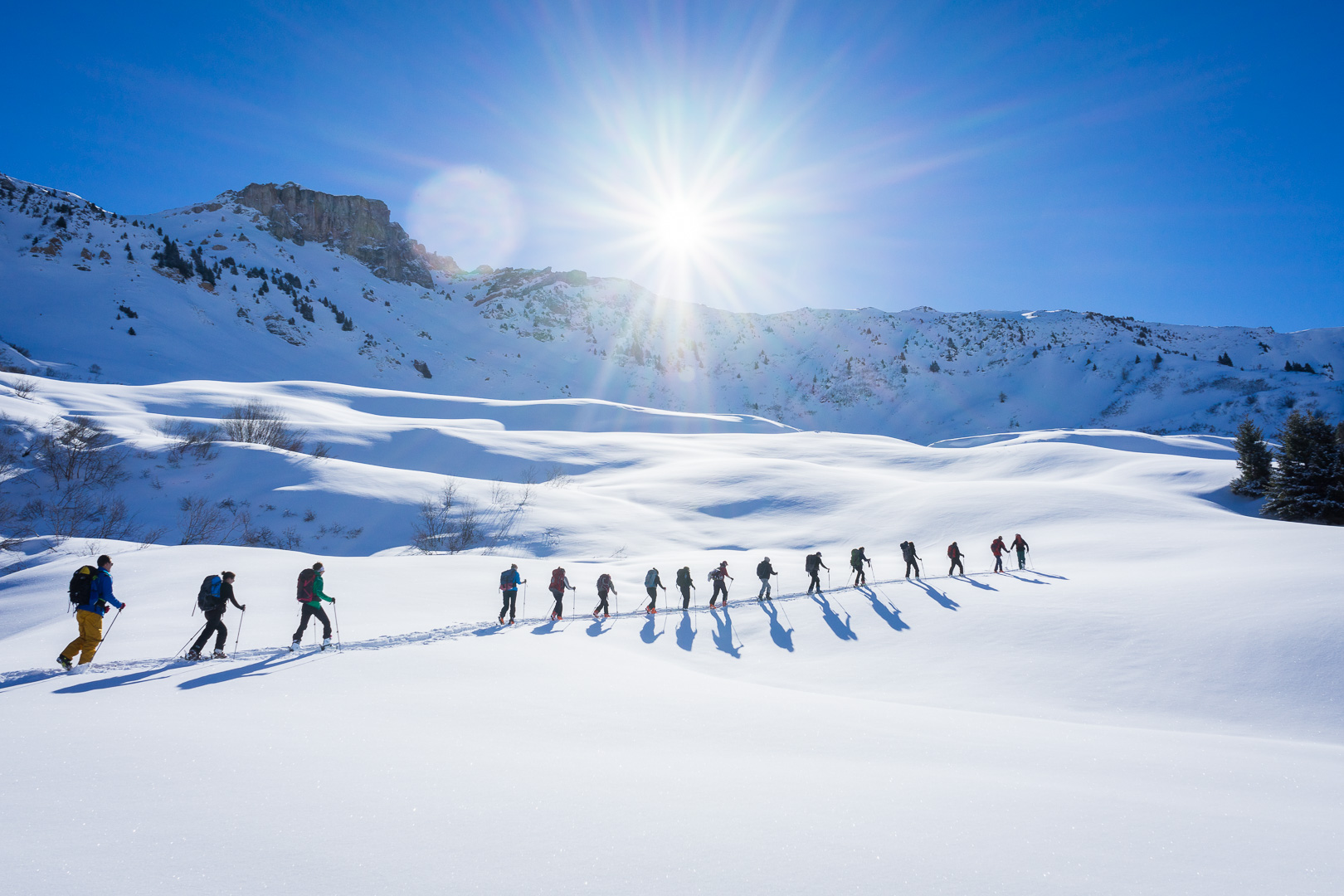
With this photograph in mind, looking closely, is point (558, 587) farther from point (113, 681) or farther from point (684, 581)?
point (113, 681)

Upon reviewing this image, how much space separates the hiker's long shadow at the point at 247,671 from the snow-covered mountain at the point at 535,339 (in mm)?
72275

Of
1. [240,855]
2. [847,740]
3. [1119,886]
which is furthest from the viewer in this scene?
[847,740]

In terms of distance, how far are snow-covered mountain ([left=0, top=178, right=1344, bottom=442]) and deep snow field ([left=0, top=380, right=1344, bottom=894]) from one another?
72129 millimetres

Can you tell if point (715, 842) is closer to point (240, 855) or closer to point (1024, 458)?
point (240, 855)

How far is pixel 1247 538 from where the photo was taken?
21.0 meters

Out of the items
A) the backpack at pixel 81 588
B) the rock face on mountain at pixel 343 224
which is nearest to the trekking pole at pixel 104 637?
the backpack at pixel 81 588

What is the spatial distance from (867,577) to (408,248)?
16533cm

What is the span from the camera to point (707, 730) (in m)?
A: 7.39

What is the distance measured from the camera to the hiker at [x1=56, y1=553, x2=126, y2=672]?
9562 mm

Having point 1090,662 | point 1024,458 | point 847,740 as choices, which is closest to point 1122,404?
point 1024,458

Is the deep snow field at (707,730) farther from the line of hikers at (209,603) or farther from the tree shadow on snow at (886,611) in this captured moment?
the line of hikers at (209,603)

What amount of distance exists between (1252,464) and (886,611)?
3647 cm

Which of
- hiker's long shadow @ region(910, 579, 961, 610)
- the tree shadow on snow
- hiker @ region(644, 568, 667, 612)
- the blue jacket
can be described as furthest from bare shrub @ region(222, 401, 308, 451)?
hiker's long shadow @ region(910, 579, 961, 610)

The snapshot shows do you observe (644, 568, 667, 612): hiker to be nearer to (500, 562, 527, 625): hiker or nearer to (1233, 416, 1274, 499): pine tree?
(500, 562, 527, 625): hiker
